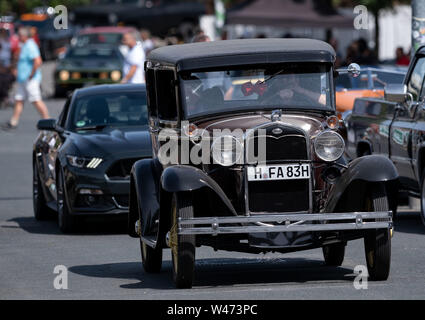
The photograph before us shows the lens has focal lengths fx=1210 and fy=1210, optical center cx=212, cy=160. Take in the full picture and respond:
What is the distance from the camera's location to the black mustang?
12.6m

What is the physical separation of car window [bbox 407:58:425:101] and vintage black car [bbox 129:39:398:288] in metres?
3.40

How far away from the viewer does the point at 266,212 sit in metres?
8.95

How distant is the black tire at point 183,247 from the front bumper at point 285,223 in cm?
11

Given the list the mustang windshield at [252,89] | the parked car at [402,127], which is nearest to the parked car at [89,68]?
the parked car at [402,127]

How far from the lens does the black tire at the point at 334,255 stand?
9945 mm

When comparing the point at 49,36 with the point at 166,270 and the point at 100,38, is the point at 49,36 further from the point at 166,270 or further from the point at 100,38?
the point at 166,270

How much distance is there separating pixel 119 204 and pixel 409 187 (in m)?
3.16

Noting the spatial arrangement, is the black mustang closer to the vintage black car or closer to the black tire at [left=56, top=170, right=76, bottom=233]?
the black tire at [left=56, top=170, right=76, bottom=233]

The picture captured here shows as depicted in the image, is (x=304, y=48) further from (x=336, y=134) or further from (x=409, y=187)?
(x=409, y=187)

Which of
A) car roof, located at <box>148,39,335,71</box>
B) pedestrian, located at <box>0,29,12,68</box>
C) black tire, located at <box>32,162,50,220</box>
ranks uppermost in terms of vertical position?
car roof, located at <box>148,39,335,71</box>

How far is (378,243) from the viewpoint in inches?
342

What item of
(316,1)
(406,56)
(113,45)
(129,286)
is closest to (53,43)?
(113,45)

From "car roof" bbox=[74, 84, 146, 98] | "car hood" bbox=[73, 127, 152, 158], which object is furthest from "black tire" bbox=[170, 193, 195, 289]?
"car roof" bbox=[74, 84, 146, 98]

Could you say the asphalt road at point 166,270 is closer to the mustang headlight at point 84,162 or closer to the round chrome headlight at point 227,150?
the mustang headlight at point 84,162
